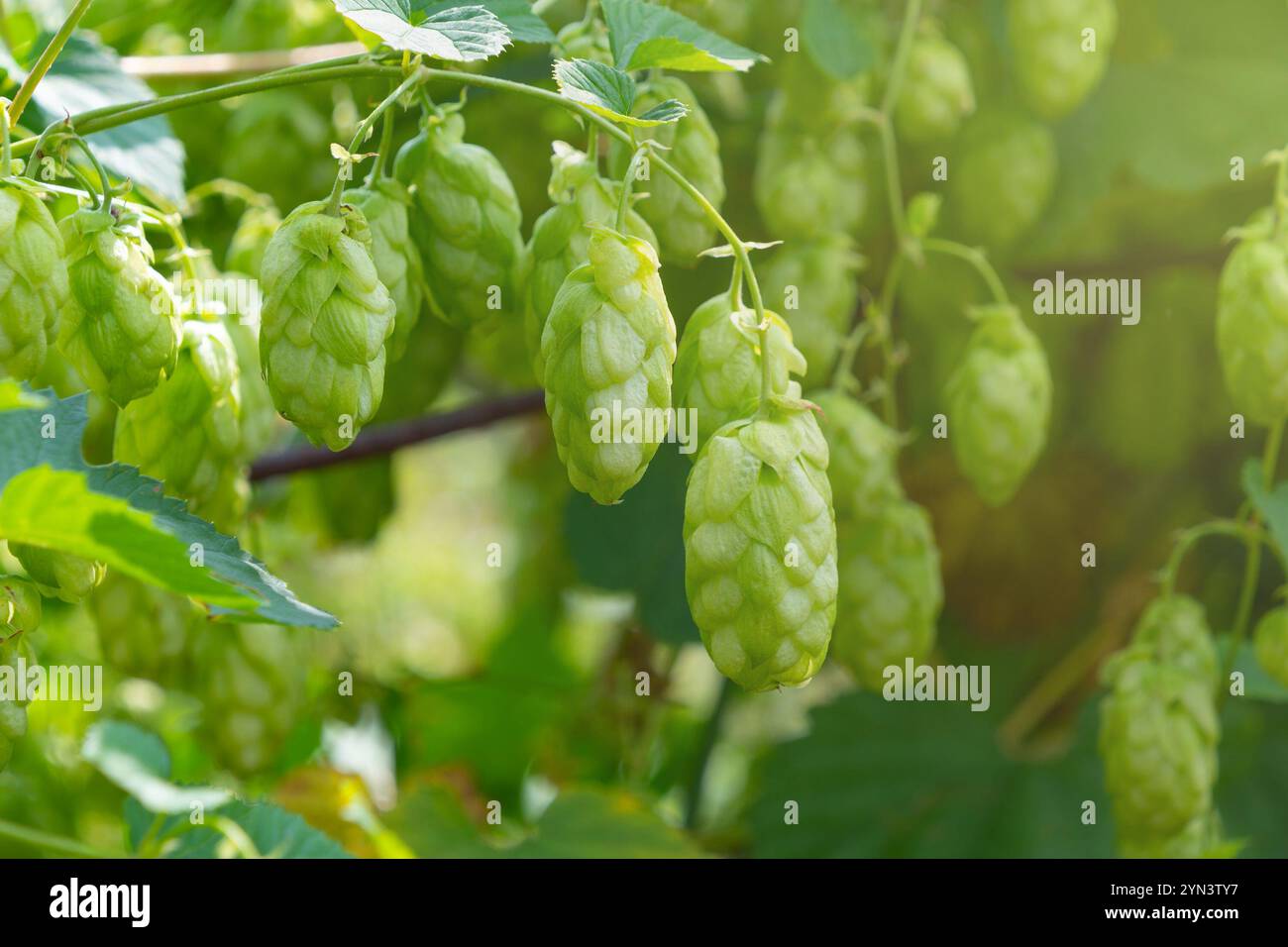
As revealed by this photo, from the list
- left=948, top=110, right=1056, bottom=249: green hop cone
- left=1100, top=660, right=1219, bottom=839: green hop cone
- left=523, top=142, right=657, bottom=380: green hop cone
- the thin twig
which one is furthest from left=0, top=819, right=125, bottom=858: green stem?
left=948, top=110, right=1056, bottom=249: green hop cone

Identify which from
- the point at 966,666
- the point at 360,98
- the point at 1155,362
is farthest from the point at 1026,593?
the point at 360,98

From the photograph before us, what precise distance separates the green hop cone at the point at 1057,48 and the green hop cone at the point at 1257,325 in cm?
19

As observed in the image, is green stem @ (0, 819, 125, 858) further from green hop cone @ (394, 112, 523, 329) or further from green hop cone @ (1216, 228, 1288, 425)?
green hop cone @ (1216, 228, 1288, 425)

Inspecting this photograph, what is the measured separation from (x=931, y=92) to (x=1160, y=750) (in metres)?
0.49

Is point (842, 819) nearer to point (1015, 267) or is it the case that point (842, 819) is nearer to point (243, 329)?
point (1015, 267)

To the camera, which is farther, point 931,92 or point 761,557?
point 931,92

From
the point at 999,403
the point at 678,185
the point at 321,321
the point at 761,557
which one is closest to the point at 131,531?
the point at 321,321

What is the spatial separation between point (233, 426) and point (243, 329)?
0.50 feet

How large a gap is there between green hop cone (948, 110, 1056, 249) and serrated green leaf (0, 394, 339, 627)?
2.24 ft

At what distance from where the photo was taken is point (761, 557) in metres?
0.60

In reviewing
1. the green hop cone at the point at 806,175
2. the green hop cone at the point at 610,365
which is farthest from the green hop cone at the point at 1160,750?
the green hop cone at the point at 610,365

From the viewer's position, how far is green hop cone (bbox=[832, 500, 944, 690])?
92 cm

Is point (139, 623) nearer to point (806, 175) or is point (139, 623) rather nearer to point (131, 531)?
point (131, 531)

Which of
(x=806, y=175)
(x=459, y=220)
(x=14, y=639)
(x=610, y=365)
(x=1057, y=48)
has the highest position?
(x=1057, y=48)
